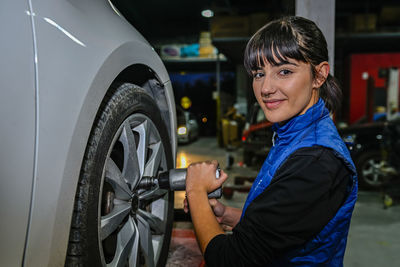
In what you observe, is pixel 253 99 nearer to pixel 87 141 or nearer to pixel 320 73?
pixel 320 73

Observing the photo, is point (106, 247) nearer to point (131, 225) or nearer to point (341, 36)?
point (131, 225)

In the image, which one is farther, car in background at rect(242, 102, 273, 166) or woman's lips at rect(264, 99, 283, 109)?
car in background at rect(242, 102, 273, 166)

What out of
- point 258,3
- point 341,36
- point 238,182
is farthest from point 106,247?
point 258,3

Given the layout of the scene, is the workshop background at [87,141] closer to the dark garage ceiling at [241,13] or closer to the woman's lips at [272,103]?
the woman's lips at [272,103]

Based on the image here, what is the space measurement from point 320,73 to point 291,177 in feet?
1.10

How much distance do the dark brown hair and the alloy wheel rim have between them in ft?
1.87

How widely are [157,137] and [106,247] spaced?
56 cm

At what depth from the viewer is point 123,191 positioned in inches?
50.7

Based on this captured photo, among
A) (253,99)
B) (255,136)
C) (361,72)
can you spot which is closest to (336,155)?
(253,99)

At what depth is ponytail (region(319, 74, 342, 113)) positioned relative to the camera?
1.05m

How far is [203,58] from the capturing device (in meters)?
15.6

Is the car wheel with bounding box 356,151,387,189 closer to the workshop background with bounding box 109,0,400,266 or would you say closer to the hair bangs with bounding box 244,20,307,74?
the workshop background with bounding box 109,0,400,266

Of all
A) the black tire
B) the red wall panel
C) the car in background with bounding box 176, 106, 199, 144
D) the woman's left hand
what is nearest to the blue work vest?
the woman's left hand

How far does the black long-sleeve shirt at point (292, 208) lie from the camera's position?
31.4 inches
